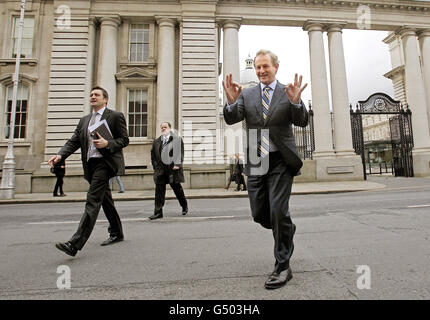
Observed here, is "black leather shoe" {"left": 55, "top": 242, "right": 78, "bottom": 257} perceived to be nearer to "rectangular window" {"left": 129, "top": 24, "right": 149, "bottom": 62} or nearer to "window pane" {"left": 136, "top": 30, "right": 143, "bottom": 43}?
"rectangular window" {"left": 129, "top": 24, "right": 149, "bottom": 62}

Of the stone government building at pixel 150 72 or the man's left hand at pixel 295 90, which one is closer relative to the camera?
the man's left hand at pixel 295 90

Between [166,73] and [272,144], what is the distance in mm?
15423

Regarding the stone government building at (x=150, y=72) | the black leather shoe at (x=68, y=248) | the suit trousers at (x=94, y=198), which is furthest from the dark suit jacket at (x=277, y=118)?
the stone government building at (x=150, y=72)

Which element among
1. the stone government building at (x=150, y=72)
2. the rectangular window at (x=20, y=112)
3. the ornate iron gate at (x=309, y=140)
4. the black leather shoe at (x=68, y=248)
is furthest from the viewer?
the ornate iron gate at (x=309, y=140)

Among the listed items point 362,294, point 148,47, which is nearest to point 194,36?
point 148,47

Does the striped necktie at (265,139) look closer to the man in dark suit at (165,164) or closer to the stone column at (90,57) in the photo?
the man in dark suit at (165,164)

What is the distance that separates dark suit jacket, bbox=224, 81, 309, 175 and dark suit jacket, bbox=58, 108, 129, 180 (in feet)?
5.80

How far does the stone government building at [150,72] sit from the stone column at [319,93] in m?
0.06

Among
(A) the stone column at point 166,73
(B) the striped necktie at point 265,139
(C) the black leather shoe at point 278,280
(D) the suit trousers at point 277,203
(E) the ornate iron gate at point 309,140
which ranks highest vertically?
(A) the stone column at point 166,73

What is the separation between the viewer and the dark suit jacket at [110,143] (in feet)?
11.7

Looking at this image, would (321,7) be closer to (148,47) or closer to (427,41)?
(427,41)

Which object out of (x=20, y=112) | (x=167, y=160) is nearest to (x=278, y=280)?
(x=167, y=160)

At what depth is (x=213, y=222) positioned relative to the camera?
18.2ft

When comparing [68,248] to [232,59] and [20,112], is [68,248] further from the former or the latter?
[20,112]
